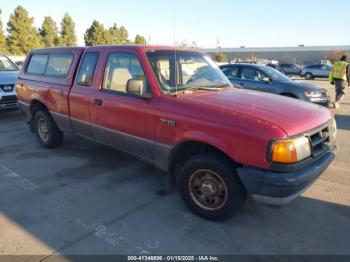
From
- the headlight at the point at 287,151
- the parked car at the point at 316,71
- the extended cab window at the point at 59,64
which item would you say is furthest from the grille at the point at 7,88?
the parked car at the point at 316,71

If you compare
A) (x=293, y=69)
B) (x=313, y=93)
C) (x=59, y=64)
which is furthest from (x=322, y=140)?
(x=293, y=69)

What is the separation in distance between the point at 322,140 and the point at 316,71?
3000 centimetres

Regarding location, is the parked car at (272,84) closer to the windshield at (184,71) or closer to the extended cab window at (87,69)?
the windshield at (184,71)

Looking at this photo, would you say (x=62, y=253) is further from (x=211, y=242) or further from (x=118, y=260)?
(x=211, y=242)

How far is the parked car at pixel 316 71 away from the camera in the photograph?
97.0 ft

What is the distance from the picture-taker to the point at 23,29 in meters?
42.8

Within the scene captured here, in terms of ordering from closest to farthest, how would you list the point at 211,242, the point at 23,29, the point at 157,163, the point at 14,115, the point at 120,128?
the point at 211,242 < the point at 157,163 < the point at 120,128 < the point at 14,115 < the point at 23,29

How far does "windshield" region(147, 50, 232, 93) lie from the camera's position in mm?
3846

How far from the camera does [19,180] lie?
4512 millimetres

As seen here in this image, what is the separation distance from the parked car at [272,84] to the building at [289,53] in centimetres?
5537

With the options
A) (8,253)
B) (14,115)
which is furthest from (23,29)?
(8,253)

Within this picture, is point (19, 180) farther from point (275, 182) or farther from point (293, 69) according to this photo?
point (293, 69)

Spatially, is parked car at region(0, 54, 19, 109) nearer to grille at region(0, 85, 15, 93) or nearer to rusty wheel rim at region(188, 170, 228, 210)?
grille at region(0, 85, 15, 93)

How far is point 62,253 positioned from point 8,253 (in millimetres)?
508
